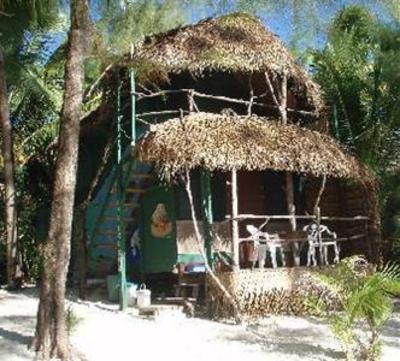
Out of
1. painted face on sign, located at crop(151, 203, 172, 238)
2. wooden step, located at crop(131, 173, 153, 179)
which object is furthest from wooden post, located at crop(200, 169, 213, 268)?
wooden step, located at crop(131, 173, 153, 179)

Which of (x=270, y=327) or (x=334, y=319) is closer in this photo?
(x=334, y=319)

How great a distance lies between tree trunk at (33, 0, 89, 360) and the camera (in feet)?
26.4

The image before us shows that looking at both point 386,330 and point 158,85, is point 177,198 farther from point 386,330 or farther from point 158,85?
point 386,330

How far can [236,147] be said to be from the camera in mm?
11570

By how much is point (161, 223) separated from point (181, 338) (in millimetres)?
4101

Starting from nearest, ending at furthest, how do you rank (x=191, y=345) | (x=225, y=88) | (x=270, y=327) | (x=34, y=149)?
(x=191, y=345), (x=270, y=327), (x=225, y=88), (x=34, y=149)

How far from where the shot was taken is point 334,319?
313 inches

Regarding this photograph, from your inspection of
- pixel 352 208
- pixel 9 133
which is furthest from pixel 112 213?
pixel 352 208

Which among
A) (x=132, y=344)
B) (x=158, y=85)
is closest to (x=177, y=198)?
(x=158, y=85)

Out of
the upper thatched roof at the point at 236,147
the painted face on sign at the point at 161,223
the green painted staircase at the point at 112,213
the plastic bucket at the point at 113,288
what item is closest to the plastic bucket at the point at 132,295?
the plastic bucket at the point at 113,288

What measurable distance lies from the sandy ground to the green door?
5.78 ft

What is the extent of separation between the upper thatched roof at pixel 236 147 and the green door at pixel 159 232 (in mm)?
1697

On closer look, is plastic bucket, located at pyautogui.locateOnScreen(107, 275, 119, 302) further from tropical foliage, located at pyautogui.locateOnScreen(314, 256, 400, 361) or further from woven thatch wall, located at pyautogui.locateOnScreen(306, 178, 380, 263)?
tropical foliage, located at pyautogui.locateOnScreen(314, 256, 400, 361)

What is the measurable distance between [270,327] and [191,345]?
2020mm
